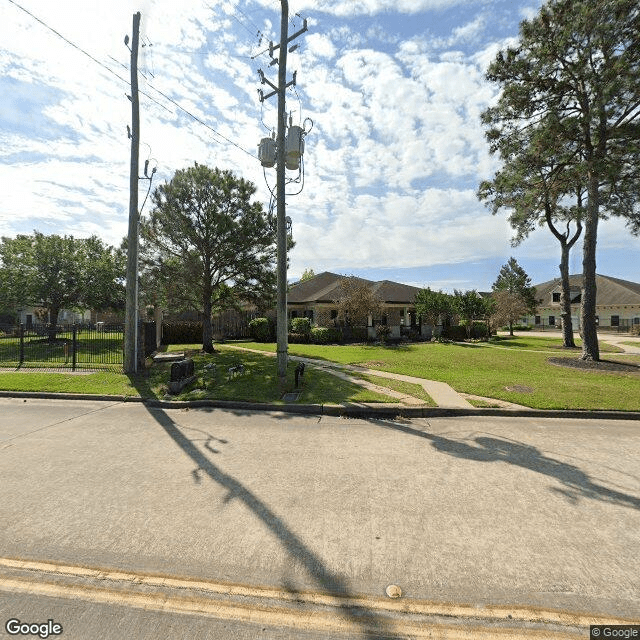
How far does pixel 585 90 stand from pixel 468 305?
17.7 m

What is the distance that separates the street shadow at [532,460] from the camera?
4.08 m

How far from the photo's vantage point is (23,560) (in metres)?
3.01

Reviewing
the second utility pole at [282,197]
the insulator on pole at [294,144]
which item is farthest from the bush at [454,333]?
the insulator on pole at [294,144]

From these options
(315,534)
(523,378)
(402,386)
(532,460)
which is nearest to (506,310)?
(523,378)

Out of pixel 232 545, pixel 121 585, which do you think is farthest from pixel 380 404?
pixel 121 585

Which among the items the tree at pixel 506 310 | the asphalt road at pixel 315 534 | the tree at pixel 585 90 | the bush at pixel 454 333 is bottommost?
the asphalt road at pixel 315 534

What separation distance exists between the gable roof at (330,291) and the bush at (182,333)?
9.08m

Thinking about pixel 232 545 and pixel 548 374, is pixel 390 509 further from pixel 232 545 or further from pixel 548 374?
pixel 548 374

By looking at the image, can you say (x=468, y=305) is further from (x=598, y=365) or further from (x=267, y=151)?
(x=267, y=151)

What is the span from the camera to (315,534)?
3348mm

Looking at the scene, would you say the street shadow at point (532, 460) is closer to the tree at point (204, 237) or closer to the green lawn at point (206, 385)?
the green lawn at point (206, 385)

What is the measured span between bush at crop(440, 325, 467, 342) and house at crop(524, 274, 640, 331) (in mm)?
24995

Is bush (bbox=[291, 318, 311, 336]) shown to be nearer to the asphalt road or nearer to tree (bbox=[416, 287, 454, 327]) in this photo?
tree (bbox=[416, 287, 454, 327])

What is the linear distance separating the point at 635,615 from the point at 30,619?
4.26 meters
